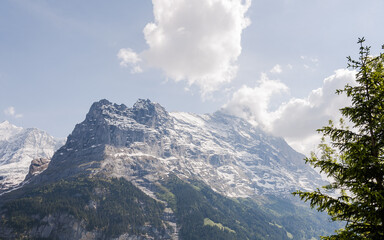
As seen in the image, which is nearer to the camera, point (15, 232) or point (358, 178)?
point (358, 178)

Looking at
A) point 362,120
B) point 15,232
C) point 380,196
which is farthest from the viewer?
point 15,232

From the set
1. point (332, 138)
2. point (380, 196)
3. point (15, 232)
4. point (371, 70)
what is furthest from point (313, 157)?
point (15, 232)

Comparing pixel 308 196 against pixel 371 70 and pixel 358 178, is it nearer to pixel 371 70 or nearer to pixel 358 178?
pixel 358 178

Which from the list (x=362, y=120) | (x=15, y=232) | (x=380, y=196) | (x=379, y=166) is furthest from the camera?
(x=15, y=232)

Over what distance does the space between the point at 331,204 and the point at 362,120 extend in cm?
538

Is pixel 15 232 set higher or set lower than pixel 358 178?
lower

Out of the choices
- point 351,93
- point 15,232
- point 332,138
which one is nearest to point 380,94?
point 351,93

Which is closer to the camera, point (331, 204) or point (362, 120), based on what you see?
point (331, 204)

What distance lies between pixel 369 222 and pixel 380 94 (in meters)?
7.09

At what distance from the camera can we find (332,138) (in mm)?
16484

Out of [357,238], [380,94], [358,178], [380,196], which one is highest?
[380,94]

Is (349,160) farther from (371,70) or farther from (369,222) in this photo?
(371,70)

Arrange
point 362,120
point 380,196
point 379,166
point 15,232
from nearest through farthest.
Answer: point 380,196
point 379,166
point 362,120
point 15,232

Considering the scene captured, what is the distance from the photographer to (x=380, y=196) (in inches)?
517
